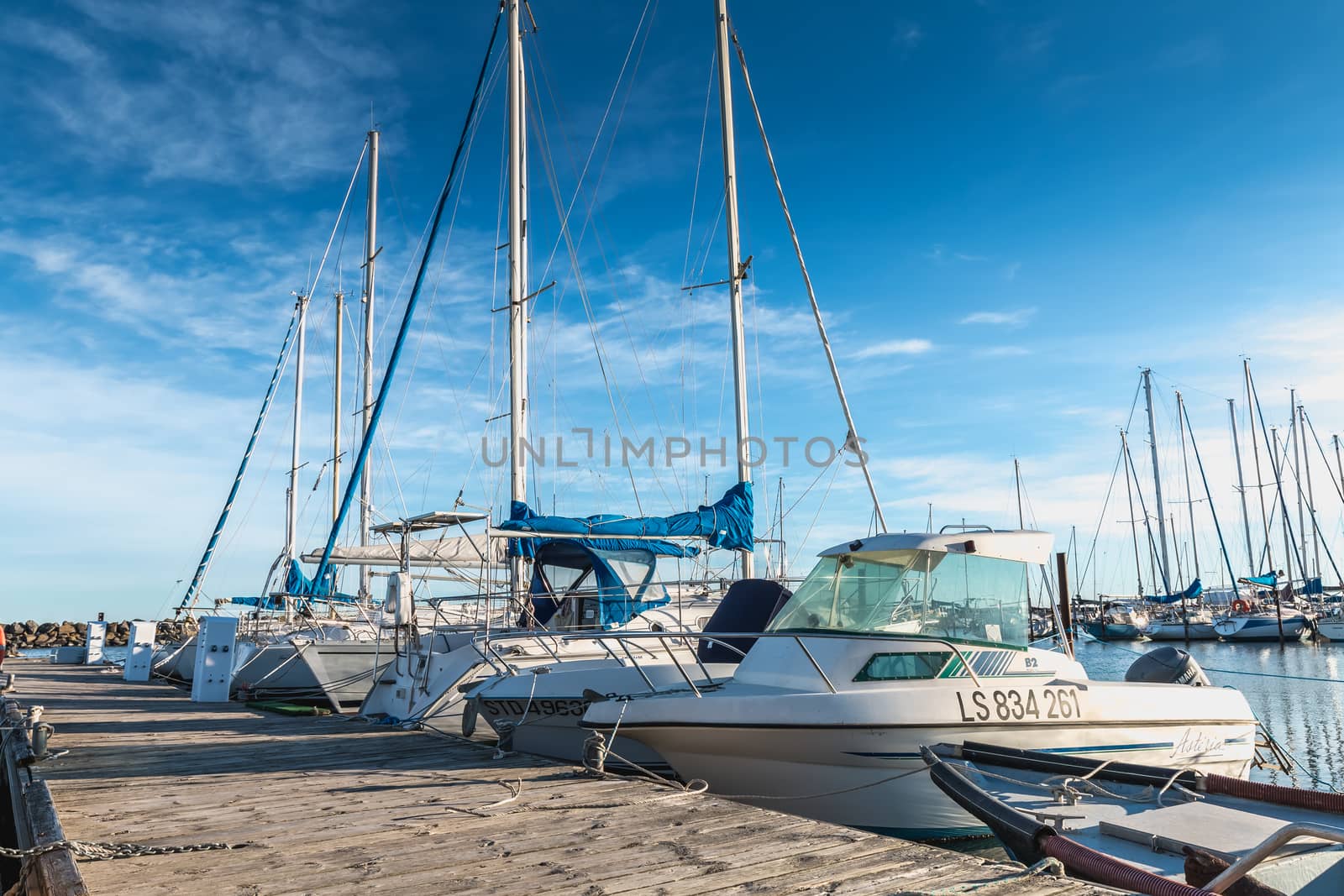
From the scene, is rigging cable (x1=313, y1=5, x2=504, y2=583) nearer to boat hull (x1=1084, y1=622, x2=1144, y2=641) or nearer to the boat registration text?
the boat registration text

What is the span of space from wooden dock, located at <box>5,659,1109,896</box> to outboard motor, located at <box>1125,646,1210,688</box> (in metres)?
7.02

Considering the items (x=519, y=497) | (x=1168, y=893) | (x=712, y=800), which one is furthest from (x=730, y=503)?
(x=1168, y=893)

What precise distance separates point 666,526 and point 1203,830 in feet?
33.1

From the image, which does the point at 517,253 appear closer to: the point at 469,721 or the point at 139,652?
the point at 469,721

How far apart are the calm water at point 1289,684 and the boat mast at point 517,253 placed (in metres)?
13.2

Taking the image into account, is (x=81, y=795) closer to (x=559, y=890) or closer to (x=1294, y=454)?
(x=559, y=890)

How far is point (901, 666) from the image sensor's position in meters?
8.86

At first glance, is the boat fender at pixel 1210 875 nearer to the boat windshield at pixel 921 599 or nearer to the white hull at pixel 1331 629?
the boat windshield at pixel 921 599

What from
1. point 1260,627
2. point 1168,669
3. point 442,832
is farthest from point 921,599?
point 1260,627

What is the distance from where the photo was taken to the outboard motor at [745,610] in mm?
12477

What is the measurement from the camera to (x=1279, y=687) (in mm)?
28016

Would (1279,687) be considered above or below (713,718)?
below

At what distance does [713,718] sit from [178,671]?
20939 millimetres

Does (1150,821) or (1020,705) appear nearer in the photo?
(1150,821)
